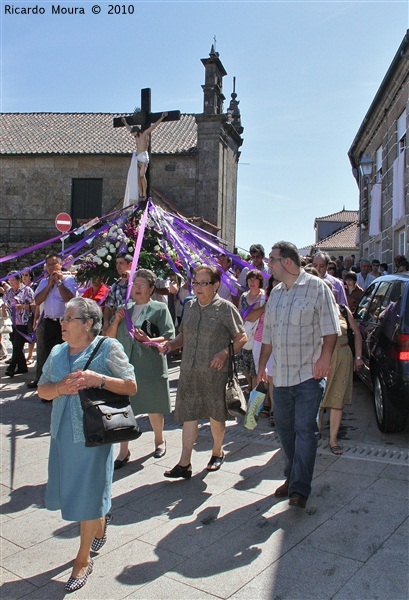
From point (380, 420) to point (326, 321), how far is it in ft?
7.99

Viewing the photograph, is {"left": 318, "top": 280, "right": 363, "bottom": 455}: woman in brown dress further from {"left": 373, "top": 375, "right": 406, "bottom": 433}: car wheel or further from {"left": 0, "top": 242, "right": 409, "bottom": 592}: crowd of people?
{"left": 373, "top": 375, "right": 406, "bottom": 433}: car wheel

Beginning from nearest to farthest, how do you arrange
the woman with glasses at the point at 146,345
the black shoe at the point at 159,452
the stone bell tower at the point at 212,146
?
the woman with glasses at the point at 146,345
the black shoe at the point at 159,452
the stone bell tower at the point at 212,146

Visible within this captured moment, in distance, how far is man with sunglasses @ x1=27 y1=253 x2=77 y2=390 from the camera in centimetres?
805

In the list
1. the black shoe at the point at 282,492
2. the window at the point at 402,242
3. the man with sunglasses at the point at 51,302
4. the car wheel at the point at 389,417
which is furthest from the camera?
the window at the point at 402,242

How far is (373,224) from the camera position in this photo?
61.7 feet

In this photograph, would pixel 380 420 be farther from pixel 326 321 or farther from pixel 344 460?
pixel 326 321

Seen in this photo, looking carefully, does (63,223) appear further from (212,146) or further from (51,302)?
(212,146)

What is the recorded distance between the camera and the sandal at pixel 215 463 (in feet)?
16.7

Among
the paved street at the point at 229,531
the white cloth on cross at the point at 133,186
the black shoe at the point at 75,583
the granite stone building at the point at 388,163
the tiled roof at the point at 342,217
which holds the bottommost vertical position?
the black shoe at the point at 75,583

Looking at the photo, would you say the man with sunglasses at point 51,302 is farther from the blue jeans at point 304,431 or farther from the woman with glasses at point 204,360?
the blue jeans at point 304,431

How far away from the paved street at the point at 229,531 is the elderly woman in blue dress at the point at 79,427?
37 cm

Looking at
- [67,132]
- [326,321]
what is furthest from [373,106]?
[67,132]

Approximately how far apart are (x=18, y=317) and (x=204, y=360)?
645cm

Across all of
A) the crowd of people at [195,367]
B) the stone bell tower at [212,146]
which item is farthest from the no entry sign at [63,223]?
the stone bell tower at [212,146]
